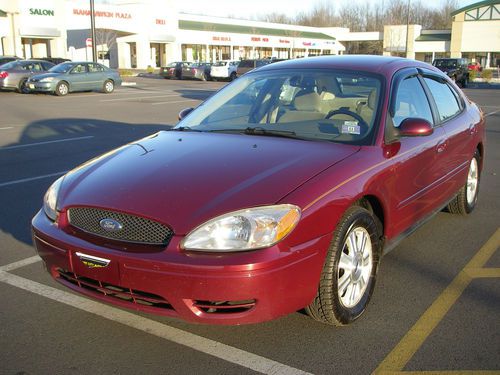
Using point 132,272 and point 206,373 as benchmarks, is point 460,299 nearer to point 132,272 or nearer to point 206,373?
point 206,373

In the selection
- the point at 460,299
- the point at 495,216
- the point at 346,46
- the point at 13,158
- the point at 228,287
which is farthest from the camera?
the point at 346,46

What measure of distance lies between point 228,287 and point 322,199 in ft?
2.44

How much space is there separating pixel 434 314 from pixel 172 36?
57.3 metres

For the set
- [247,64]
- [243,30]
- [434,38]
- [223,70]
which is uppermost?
[243,30]

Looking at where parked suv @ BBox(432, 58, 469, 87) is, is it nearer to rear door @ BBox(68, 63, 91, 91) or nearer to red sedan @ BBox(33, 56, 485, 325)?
rear door @ BBox(68, 63, 91, 91)

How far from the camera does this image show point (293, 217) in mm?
2836

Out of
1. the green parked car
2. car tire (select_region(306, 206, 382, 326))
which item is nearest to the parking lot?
car tire (select_region(306, 206, 382, 326))

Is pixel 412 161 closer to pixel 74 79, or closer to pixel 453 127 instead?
pixel 453 127

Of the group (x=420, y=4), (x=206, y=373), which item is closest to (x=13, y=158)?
(x=206, y=373)

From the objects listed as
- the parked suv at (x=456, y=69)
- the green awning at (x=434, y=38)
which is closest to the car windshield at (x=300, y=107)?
the parked suv at (x=456, y=69)

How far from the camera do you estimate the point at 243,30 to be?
220 feet

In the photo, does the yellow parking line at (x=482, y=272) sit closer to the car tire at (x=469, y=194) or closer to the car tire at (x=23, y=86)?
the car tire at (x=469, y=194)

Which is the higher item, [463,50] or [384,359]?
[463,50]

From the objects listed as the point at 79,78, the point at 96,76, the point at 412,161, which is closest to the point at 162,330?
the point at 412,161
